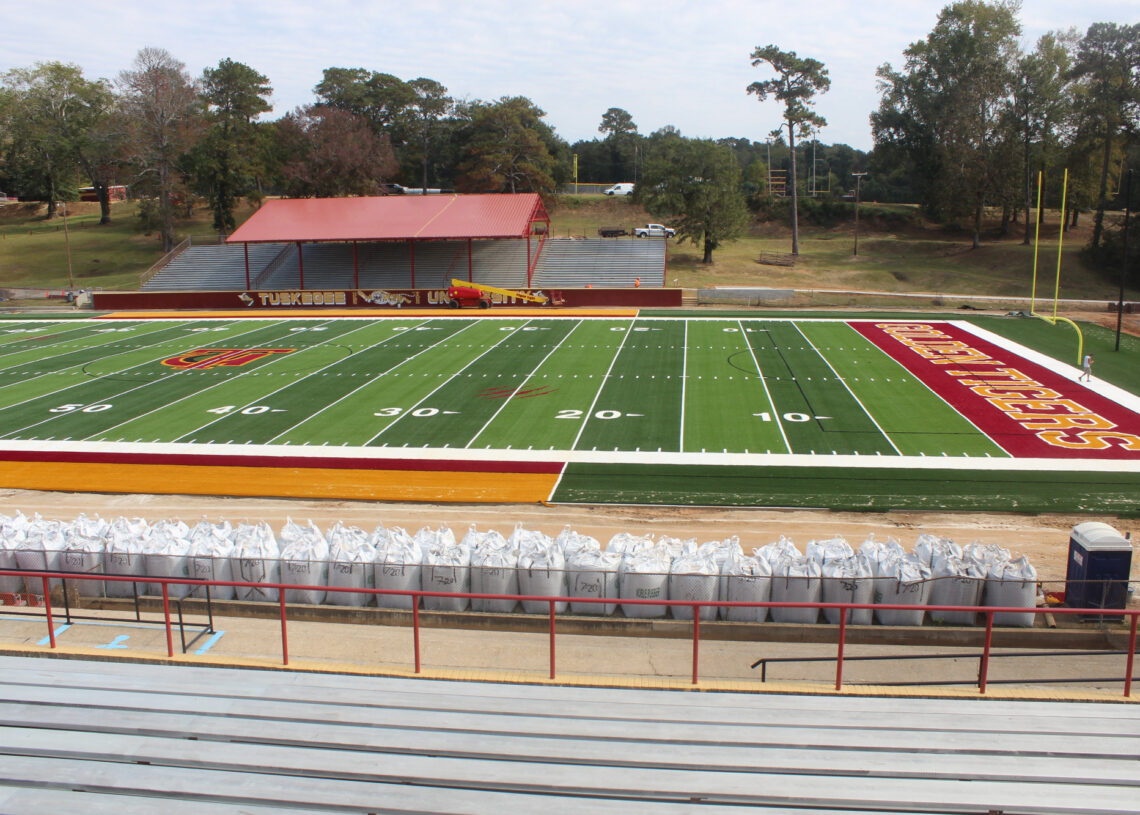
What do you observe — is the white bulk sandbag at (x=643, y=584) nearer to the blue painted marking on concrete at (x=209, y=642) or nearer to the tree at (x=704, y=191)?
the blue painted marking on concrete at (x=209, y=642)

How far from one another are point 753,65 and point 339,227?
3784cm

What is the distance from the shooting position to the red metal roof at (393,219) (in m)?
51.2

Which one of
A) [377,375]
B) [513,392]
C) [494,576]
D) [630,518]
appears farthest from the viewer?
[377,375]

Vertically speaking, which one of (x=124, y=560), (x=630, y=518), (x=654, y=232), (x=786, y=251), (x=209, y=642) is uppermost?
(x=654, y=232)

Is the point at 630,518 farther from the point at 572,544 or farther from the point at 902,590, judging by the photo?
the point at 902,590

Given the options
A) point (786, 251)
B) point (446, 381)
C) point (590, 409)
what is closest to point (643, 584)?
point (590, 409)

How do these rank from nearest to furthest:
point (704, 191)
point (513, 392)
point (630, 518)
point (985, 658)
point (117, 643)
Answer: point (985, 658) → point (117, 643) → point (630, 518) → point (513, 392) → point (704, 191)

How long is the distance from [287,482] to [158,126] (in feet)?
197

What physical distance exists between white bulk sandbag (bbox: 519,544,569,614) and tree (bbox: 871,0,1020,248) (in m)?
62.6

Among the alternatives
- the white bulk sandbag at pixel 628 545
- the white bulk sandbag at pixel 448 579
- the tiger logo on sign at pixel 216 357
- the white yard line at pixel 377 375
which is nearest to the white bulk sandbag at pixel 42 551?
the white bulk sandbag at pixel 448 579

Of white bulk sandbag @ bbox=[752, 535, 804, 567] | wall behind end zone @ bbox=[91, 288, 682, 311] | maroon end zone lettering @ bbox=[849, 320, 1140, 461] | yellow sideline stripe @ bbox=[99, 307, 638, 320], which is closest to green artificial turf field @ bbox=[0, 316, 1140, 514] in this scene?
maroon end zone lettering @ bbox=[849, 320, 1140, 461]

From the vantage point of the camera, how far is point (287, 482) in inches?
754

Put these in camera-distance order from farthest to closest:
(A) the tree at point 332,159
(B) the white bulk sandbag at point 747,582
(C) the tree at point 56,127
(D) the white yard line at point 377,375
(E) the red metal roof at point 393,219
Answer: (C) the tree at point 56,127 → (A) the tree at point 332,159 → (E) the red metal roof at point 393,219 → (D) the white yard line at point 377,375 → (B) the white bulk sandbag at point 747,582

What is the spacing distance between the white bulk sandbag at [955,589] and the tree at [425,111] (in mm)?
85401
